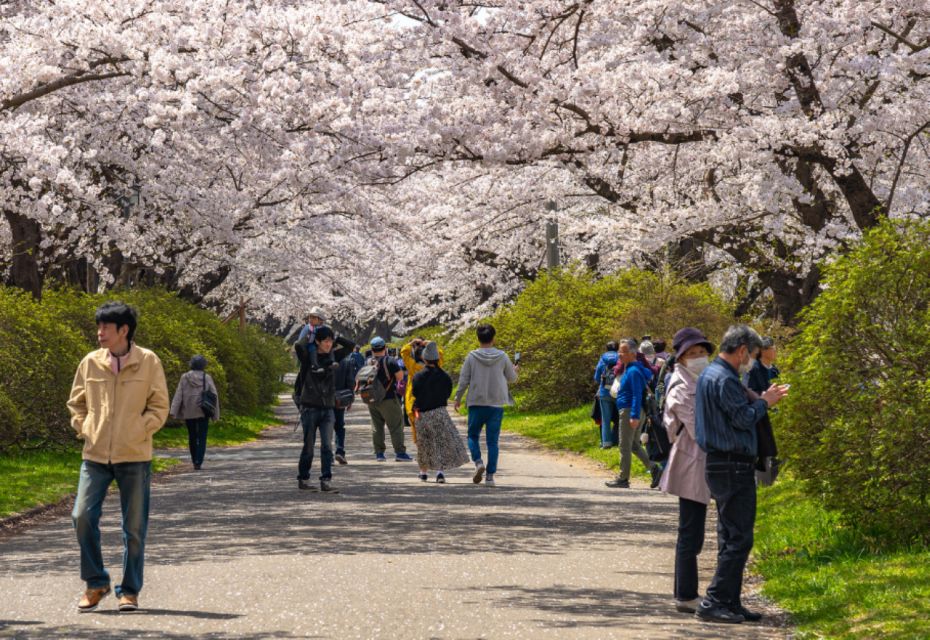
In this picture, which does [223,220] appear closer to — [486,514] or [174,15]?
[174,15]

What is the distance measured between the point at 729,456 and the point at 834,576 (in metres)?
1.68

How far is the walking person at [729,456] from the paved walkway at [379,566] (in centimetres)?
24

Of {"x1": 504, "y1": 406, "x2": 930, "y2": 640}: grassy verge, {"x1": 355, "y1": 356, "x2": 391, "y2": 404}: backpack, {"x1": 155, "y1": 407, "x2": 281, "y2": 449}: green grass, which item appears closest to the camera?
{"x1": 504, "y1": 406, "x2": 930, "y2": 640}: grassy verge

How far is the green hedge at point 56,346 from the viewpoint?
18938mm

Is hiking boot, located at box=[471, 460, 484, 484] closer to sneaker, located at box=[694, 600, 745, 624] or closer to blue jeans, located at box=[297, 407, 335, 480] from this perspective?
blue jeans, located at box=[297, 407, 335, 480]

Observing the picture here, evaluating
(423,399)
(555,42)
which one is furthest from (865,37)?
(423,399)

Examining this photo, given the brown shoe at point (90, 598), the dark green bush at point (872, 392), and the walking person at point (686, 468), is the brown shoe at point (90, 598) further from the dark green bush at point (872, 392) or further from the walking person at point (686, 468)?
the dark green bush at point (872, 392)

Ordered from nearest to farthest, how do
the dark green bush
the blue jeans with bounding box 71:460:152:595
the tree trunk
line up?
1. the blue jeans with bounding box 71:460:152:595
2. the dark green bush
3. the tree trunk

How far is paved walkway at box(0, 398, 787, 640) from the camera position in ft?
25.5

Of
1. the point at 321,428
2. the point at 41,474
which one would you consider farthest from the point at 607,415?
the point at 41,474

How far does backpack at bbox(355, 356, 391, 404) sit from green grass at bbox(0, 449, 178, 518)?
304cm

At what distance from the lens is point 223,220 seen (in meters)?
23.3

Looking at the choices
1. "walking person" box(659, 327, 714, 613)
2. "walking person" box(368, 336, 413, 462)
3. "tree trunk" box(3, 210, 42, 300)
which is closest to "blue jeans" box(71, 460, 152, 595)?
"walking person" box(659, 327, 714, 613)

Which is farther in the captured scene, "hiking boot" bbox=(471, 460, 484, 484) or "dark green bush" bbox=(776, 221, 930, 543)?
"hiking boot" bbox=(471, 460, 484, 484)
